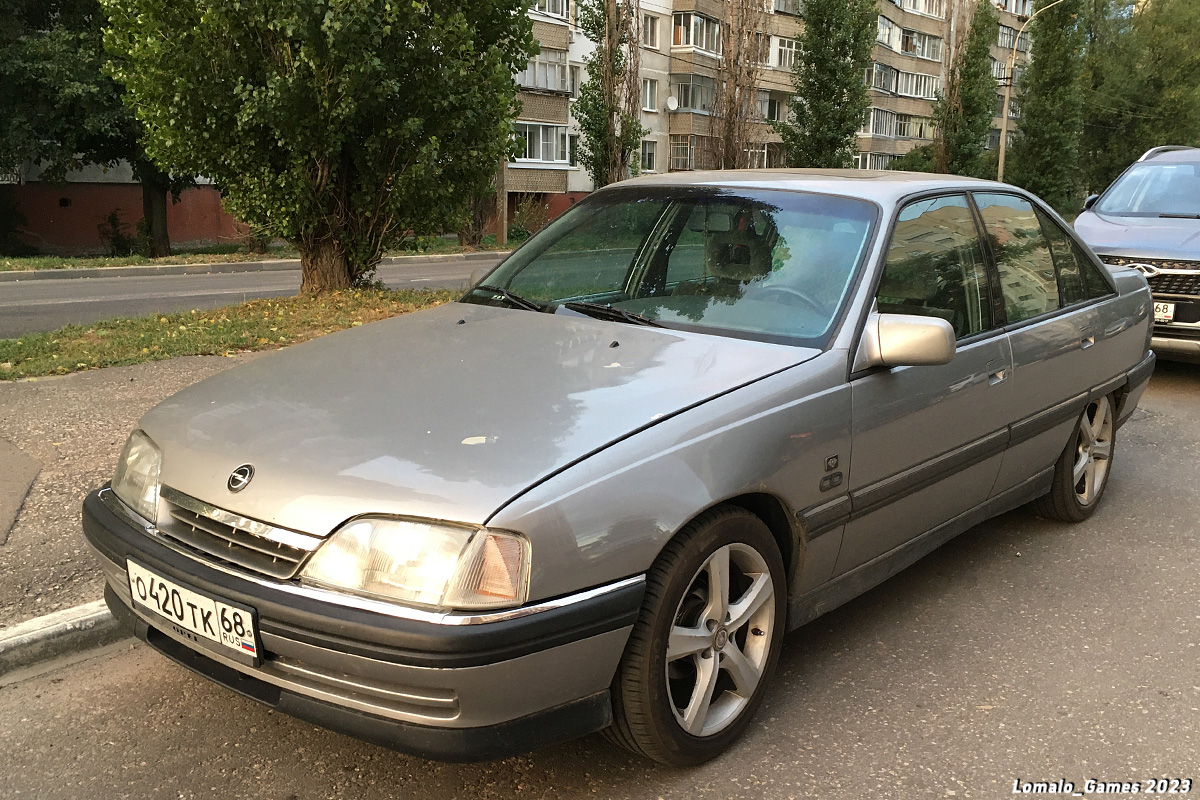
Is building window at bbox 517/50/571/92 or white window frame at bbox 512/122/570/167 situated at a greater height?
building window at bbox 517/50/571/92

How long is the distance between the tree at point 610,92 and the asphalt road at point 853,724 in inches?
951

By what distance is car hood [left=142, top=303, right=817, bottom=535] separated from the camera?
241cm

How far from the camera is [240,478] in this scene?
2.56 metres

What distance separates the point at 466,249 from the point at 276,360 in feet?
89.8

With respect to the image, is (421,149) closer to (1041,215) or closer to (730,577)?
(1041,215)

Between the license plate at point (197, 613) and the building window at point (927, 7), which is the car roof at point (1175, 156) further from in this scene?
the building window at point (927, 7)

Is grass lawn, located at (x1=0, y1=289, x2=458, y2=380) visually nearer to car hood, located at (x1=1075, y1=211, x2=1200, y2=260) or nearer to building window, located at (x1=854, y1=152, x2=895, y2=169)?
car hood, located at (x1=1075, y1=211, x2=1200, y2=260)

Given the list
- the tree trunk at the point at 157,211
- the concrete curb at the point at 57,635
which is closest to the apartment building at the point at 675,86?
the tree trunk at the point at 157,211

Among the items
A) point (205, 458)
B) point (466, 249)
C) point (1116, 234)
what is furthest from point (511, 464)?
point (466, 249)

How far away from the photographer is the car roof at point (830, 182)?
3764 millimetres

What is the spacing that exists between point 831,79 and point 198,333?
26.0 metres

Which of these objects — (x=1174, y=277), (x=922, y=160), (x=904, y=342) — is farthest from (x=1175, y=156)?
(x=922, y=160)

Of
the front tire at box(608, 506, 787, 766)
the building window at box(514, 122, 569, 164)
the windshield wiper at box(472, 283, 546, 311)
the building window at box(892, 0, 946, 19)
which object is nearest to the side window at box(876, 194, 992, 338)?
the front tire at box(608, 506, 787, 766)

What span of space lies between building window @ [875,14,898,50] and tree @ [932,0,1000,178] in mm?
18323
